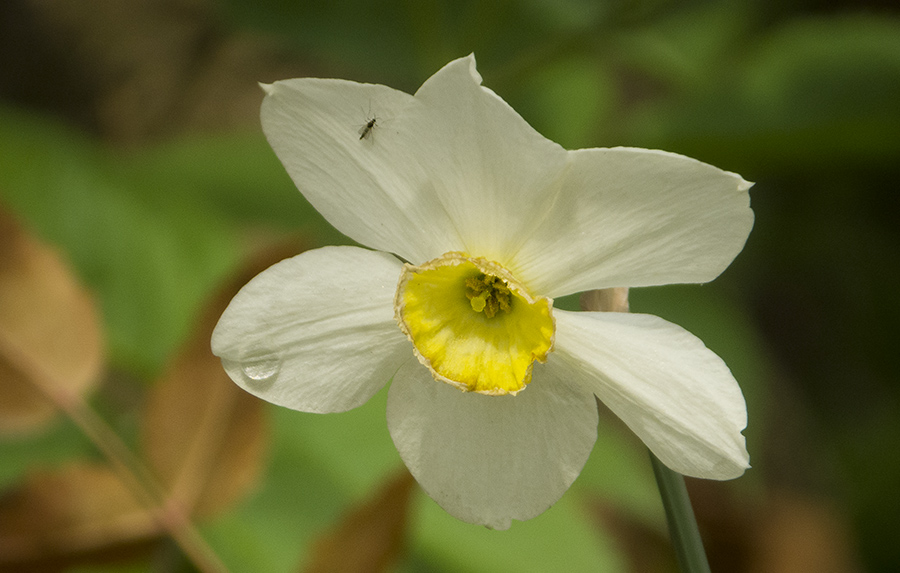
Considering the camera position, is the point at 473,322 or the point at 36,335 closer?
the point at 473,322

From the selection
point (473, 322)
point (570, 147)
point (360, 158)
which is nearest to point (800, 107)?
point (570, 147)

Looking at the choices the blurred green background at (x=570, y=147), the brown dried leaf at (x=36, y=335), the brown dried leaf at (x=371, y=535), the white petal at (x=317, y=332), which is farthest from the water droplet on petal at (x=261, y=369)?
the blurred green background at (x=570, y=147)

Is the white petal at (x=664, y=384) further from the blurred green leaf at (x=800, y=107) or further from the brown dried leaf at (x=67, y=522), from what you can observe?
the blurred green leaf at (x=800, y=107)

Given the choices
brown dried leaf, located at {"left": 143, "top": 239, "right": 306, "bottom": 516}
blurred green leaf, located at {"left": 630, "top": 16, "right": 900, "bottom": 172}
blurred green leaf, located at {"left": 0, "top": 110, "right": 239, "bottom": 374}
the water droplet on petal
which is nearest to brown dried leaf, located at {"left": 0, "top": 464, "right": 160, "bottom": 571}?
brown dried leaf, located at {"left": 143, "top": 239, "right": 306, "bottom": 516}

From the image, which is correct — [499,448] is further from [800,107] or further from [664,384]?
[800,107]

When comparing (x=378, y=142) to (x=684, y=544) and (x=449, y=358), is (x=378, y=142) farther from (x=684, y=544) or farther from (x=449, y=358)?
(x=684, y=544)

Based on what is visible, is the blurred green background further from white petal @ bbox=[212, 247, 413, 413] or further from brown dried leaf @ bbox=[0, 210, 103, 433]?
white petal @ bbox=[212, 247, 413, 413]
